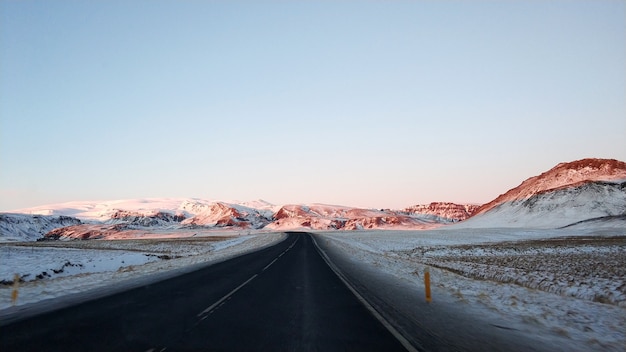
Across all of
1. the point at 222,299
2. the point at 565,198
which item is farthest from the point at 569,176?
the point at 222,299

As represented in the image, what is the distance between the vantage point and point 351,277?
1861 centimetres

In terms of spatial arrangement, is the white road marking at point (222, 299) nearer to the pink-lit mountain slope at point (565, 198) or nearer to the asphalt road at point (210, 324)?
the asphalt road at point (210, 324)

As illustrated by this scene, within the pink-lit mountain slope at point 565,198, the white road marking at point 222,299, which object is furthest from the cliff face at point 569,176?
the white road marking at point 222,299

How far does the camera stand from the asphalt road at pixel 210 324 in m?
7.05

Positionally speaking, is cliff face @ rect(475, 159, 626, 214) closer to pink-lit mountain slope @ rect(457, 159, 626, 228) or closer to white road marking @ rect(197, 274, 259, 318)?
pink-lit mountain slope @ rect(457, 159, 626, 228)

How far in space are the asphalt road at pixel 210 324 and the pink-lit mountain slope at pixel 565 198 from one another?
118787 mm

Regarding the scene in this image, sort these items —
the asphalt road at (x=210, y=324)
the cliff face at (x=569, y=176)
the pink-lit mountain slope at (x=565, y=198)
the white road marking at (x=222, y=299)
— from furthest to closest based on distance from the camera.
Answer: the cliff face at (x=569, y=176)
the pink-lit mountain slope at (x=565, y=198)
the white road marking at (x=222, y=299)
the asphalt road at (x=210, y=324)

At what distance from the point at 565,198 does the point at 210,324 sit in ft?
498

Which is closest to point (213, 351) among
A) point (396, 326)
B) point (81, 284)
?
point (396, 326)

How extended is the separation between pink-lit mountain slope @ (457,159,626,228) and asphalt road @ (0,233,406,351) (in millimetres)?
118787

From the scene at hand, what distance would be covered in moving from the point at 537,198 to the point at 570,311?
5950 inches

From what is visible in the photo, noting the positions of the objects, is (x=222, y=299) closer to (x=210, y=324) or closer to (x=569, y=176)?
(x=210, y=324)

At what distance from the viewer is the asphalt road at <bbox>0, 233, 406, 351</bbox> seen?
705 cm

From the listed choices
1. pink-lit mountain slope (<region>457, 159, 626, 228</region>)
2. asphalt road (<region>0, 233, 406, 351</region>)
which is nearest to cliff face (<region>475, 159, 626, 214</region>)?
pink-lit mountain slope (<region>457, 159, 626, 228</region>)
